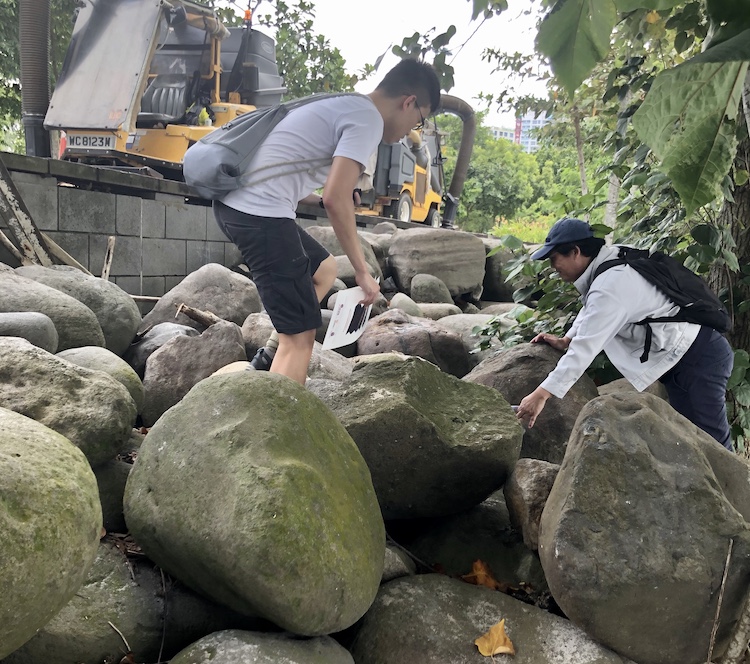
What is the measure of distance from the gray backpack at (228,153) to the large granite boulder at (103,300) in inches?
95.2

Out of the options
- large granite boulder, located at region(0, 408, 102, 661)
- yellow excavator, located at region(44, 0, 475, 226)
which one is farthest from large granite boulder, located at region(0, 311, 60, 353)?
yellow excavator, located at region(44, 0, 475, 226)

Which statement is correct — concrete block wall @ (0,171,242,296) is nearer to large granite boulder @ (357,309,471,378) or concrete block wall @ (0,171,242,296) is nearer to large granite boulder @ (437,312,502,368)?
large granite boulder @ (357,309,471,378)

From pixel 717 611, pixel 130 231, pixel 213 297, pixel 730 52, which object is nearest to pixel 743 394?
pixel 717 611

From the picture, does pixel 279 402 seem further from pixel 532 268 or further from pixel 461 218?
pixel 461 218

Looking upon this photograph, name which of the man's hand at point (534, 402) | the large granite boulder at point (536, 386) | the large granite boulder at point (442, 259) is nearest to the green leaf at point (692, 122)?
the man's hand at point (534, 402)

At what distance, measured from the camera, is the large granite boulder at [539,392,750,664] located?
2352 mm

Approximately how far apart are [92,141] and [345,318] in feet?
25.6

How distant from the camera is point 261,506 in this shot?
2145 mm

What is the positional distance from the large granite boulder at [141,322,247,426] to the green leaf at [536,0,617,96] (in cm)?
386

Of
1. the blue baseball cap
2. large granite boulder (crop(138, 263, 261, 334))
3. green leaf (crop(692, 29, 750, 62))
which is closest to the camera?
green leaf (crop(692, 29, 750, 62))

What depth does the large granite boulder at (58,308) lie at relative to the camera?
4.44 m

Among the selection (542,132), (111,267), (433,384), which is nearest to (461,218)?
(542,132)

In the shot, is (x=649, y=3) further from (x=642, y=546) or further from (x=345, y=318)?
(x=345, y=318)

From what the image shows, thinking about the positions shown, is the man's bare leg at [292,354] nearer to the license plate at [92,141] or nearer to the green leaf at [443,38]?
the green leaf at [443,38]
